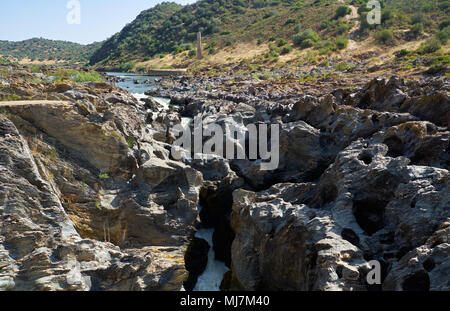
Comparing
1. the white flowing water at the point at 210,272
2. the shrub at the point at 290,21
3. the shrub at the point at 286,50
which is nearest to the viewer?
the white flowing water at the point at 210,272

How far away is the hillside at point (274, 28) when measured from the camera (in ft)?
174

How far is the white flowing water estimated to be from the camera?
9617mm

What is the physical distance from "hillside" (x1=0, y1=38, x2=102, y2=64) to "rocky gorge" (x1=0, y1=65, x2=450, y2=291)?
15026 centimetres

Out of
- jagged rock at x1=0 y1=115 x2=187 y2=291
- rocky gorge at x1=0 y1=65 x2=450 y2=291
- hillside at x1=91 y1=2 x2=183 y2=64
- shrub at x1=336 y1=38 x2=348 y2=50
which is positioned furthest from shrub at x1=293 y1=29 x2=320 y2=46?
jagged rock at x1=0 y1=115 x2=187 y2=291

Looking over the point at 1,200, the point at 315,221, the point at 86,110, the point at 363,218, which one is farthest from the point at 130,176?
the point at 363,218

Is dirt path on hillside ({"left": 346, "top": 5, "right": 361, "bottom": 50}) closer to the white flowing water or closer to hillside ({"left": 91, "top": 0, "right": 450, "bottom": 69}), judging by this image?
hillside ({"left": 91, "top": 0, "right": 450, "bottom": 69})

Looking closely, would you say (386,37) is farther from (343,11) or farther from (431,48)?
(343,11)

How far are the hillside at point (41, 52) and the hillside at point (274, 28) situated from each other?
31144 millimetres

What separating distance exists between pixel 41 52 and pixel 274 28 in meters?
141

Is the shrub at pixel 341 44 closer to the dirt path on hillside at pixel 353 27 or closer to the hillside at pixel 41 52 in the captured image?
the dirt path on hillside at pixel 353 27

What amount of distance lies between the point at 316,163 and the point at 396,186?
5.42 metres

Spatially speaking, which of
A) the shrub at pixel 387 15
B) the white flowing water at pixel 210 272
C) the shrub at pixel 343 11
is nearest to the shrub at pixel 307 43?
the shrub at pixel 387 15

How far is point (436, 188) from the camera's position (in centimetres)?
651
